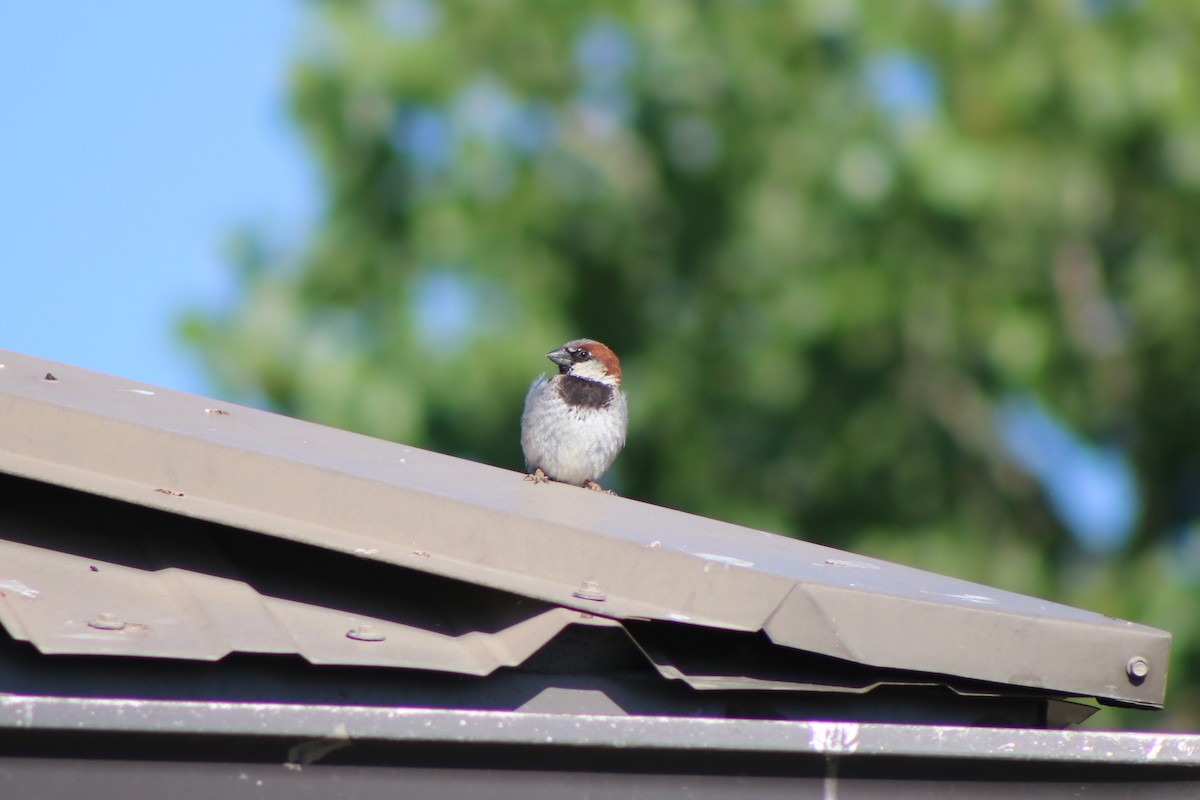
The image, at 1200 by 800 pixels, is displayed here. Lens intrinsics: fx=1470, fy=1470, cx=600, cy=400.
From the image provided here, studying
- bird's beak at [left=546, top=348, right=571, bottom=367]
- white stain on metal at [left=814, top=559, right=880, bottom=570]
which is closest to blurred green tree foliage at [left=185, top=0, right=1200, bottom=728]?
bird's beak at [left=546, top=348, right=571, bottom=367]

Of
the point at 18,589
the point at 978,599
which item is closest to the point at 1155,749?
the point at 978,599

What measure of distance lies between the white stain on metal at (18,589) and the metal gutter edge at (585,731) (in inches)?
9.8

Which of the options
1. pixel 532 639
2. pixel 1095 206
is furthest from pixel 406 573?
pixel 1095 206

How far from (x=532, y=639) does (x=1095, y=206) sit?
708cm

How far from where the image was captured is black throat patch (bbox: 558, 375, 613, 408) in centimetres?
451

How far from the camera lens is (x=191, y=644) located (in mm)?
1754

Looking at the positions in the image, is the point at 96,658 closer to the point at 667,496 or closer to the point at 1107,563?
the point at 667,496

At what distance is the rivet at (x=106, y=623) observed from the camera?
1.75 m

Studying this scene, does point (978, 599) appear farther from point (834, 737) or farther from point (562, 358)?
point (562, 358)

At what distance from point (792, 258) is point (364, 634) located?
6.70 metres

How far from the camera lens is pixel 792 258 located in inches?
328

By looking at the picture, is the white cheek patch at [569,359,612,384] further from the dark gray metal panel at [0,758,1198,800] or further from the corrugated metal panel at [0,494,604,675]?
the dark gray metal panel at [0,758,1198,800]

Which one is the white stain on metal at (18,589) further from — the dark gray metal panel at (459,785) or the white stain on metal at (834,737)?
the white stain on metal at (834,737)

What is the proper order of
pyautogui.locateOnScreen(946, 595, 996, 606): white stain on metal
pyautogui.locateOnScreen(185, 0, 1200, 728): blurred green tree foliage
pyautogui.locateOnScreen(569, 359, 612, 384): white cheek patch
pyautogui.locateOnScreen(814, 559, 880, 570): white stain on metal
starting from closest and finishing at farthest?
pyautogui.locateOnScreen(946, 595, 996, 606): white stain on metal → pyautogui.locateOnScreen(814, 559, 880, 570): white stain on metal → pyautogui.locateOnScreen(569, 359, 612, 384): white cheek patch → pyautogui.locateOnScreen(185, 0, 1200, 728): blurred green tree foliage
